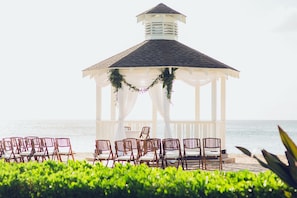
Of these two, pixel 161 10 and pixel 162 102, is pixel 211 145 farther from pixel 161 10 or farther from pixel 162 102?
pixel 161 10

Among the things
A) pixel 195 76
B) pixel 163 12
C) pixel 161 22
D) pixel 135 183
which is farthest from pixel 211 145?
pixel 135 183

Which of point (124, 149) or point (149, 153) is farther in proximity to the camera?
point (149, 153)

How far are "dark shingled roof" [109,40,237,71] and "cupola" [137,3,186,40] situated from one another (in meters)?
0.38

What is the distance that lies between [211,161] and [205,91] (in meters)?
6.19

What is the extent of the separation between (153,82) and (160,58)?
2.67ft

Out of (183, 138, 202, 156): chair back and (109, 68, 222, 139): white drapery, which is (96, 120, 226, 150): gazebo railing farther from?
(183, 138, 202, 156): chair back

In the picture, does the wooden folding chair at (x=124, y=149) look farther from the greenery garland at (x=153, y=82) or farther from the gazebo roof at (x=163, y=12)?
the gazebo roof at (x=163, y=12)

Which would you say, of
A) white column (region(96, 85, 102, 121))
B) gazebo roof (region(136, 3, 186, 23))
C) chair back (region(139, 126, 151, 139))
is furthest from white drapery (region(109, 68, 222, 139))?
gazebo roof (region(136, 3, 186, 23))

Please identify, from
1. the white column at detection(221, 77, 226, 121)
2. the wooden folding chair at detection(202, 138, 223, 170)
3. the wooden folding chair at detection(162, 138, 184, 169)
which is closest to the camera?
the wooden folding chair at detection(162, 138, 184, 169)

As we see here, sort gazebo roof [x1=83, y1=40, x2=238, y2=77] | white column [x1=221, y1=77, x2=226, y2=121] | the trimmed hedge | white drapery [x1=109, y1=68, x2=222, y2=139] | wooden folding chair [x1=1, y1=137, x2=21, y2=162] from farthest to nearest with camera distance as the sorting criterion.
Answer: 1. white column [x1=221, y1=77, x2=226, y2=121]
2. white drapery [x1=109, y1=68, x2=222, y2=139]
3. gazebo roof [x1=83, y1=40, x2=238, y2=77]
4. wooden folding chair [x1=1, y1=137, x2=21, y2=162]
5. the trimmed hedge

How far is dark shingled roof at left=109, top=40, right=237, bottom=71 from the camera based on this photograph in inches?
733

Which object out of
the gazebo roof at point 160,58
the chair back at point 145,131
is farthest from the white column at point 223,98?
the chair back at point 145,131

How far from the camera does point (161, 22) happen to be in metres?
20.7

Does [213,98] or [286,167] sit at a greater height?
[213,98]
